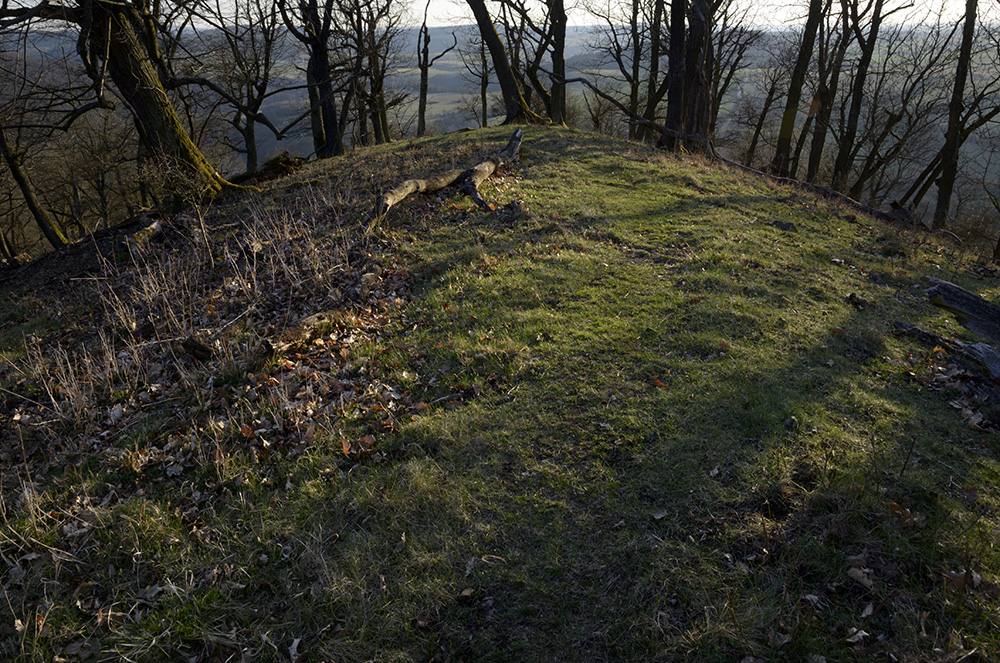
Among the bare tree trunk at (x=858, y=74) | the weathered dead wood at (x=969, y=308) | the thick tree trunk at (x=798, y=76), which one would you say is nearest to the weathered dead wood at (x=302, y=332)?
the weathered dead wood at (x=969, y=308)

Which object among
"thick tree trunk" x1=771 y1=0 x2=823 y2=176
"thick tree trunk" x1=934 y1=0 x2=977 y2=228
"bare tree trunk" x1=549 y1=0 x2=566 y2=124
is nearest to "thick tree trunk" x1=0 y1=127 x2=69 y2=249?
"bare tree trunk" x1=549 y1=0 x2=566 y2=124

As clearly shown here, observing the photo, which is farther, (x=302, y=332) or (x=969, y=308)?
(x=969, y=308)

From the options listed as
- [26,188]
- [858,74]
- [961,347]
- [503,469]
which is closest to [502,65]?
[858,74]

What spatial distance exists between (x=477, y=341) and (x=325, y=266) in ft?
9.38

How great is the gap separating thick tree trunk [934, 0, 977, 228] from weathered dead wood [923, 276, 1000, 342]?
39.5ft

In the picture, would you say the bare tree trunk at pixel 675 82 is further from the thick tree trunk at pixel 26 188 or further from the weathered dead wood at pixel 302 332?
the thick tree trunk at pixel 26 188

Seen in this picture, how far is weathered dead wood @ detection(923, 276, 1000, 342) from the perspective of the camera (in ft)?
20.5

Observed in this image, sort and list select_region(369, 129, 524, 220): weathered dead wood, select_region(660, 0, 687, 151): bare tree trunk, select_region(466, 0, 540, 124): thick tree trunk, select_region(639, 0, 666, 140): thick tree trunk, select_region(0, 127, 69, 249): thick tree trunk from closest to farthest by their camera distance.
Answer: select_region(369, 129, 524, 220): weathered dead wood
select_region(660, 0, 687, 151): bare tree trunk
select_region(466, 0, 540, 124): thick tree trunk
select_region(0, 127, 69, 249): thick tree trunk
select_region(639, 0, 666, 140): thick tree trunk

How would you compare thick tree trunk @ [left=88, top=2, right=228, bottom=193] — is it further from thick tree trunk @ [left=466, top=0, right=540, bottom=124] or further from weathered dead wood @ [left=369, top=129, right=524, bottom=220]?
thick tree trunk @ [left=466, top=0, right=540, bottom=124]

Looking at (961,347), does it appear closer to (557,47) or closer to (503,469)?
(503,469)

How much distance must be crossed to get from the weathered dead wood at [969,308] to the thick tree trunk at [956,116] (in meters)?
12.1

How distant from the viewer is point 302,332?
545cm

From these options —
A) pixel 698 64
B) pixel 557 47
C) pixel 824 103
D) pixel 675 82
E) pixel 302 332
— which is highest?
pixel 557 47

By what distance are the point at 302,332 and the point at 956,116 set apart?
20.9 meters
